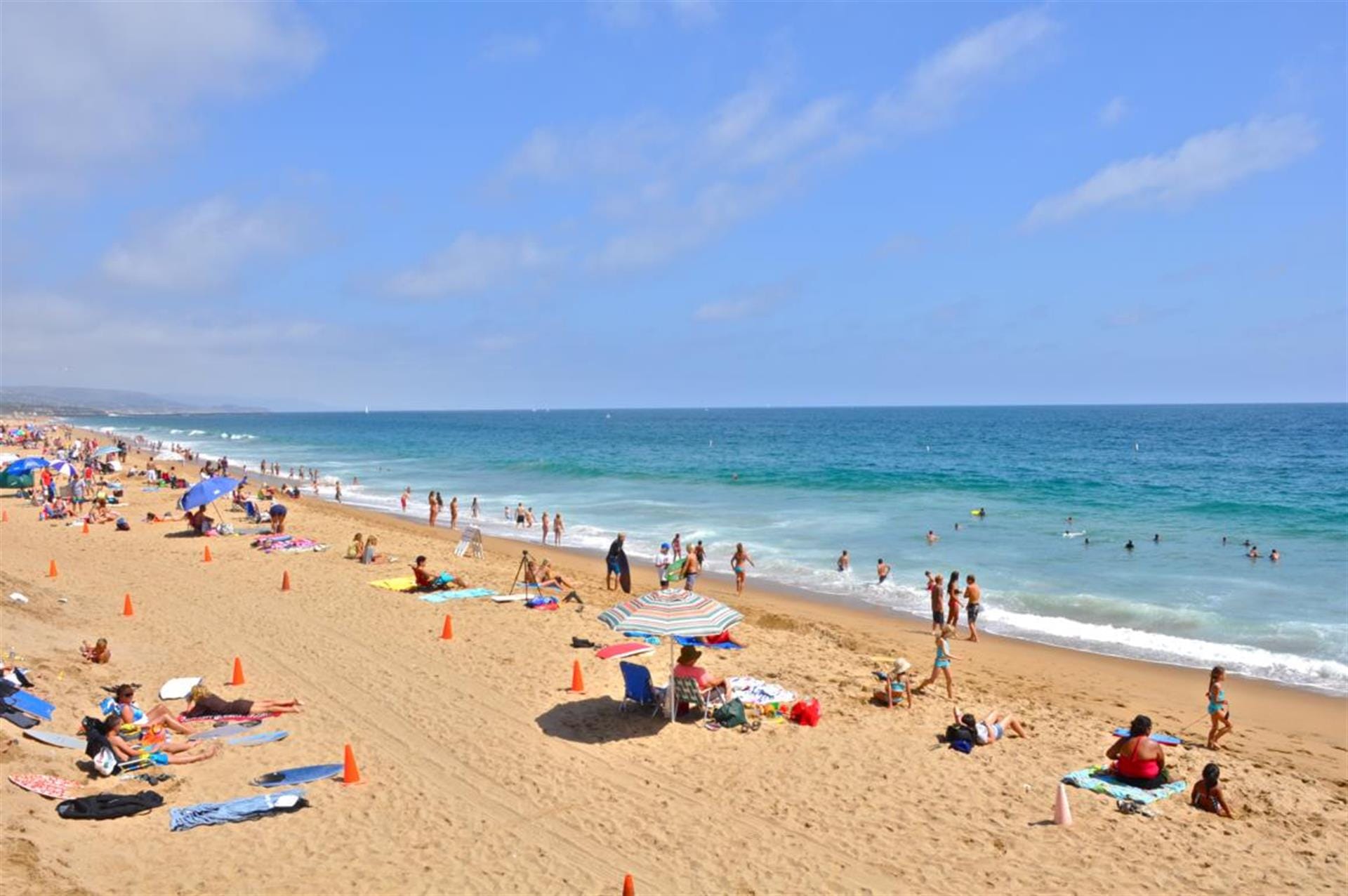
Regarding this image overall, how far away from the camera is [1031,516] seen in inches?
1323

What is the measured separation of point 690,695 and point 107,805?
6214 millimetres

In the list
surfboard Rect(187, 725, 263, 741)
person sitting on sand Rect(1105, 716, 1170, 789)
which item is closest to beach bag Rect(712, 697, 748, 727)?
person sitting on sand Rect(1105, 716, 1170, 789)

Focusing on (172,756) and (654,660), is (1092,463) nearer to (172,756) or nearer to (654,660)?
(654,660)

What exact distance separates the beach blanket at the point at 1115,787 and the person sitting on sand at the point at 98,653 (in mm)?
12984

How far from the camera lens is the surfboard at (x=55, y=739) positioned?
8.77 metres

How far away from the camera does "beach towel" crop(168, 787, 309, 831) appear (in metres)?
7.59

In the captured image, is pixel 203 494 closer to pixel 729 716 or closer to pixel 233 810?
pixel 233 810

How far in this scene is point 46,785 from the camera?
781cm

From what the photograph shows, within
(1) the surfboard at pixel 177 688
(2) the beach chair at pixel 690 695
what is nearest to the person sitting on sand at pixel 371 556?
(1) the surfboard at pixel 177 688

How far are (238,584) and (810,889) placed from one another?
15.2 metres

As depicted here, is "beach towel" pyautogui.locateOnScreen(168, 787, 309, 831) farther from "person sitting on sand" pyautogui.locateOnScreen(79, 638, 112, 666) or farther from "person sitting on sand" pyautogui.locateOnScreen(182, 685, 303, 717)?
"person sitting on sand" pyautogui.locateOnScreen(79, 638, 112, 666)

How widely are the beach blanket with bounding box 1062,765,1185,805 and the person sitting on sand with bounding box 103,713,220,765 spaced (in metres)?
9.67

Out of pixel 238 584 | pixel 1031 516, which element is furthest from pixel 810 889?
pixel 1031 516

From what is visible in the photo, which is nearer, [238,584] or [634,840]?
[634,840]
